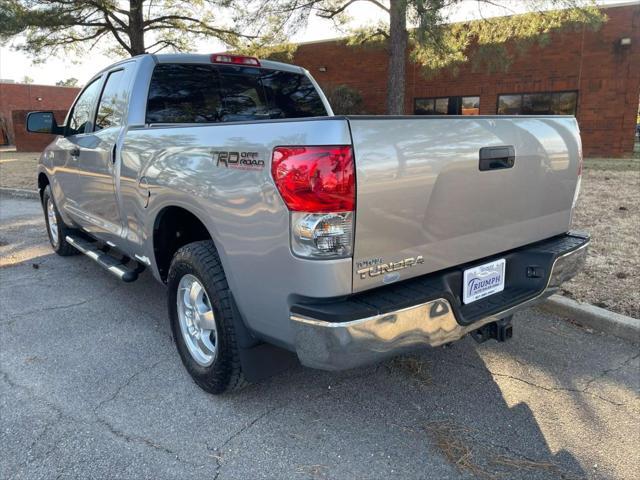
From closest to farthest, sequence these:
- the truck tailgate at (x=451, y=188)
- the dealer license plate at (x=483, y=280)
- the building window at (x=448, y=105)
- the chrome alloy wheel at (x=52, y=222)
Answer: the truck tailgate at (x=451, y=188), the dealer license plate at (x=483, y=280), the chrome alloy wheel at (x=52, y=222), the building window at (x=448, y=105)

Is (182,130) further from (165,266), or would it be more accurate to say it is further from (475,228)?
(475,228)

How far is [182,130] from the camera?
2932 mm

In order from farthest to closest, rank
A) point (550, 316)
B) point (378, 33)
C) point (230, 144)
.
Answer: point (378, 33), point (550, 316), point (230, 144)

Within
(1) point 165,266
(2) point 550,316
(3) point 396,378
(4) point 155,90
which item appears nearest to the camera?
(3) point 396,378

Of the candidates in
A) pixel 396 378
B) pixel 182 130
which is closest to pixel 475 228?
pixel 396 378

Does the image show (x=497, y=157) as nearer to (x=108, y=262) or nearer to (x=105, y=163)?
(x=105, y=163)

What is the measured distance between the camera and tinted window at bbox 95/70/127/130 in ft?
12.9

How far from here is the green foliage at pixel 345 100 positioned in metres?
20.4

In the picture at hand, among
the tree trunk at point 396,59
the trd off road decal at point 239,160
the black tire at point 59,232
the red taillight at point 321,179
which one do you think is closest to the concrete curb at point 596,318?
the red taillight at point 321,179

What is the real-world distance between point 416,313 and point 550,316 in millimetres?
2423

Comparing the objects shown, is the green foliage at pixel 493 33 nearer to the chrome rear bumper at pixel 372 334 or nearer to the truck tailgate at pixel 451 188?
the truck tailgate at pixel 451 188

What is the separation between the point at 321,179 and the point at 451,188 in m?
0.73

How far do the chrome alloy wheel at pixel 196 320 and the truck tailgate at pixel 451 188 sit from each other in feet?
3.98

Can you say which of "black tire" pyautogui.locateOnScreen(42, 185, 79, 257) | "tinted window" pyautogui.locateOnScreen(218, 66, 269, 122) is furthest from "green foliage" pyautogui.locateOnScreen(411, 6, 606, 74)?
"black tire" pyautogui.locateOnScreen(42, 185, 79, 257)
